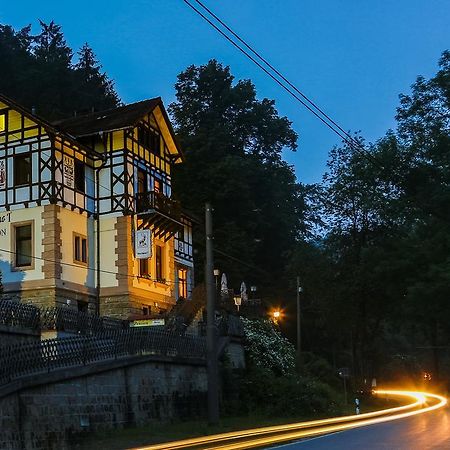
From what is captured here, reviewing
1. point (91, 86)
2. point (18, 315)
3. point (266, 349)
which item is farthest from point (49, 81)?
point (18, 315)

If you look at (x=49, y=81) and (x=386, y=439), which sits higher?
(x=49, y=81)

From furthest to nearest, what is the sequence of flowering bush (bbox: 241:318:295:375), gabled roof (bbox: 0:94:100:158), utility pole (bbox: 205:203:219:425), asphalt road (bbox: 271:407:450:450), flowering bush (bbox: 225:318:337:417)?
flowering bush (bbox: 241:318:295:375), gabled roof (bbox: 0:94:100:158), flowering bush (bbox: 225:318:337:417), utility pole (bbox: 205:203:219:425), asphalt road (bbox: 271:407:450:450)

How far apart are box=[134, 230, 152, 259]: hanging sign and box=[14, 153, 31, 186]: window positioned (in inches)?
238

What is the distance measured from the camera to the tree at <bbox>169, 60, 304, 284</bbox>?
5947 centimetres

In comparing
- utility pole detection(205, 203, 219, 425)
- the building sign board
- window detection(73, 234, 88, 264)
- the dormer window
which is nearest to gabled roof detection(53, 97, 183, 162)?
the dormer window

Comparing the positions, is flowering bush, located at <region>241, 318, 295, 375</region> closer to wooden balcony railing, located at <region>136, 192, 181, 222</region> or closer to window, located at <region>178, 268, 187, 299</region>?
wooden balcony railing, located at <region>136, 192, 181, 222</region>

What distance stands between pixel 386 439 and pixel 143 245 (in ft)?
69.0

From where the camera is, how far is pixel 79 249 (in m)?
36.3

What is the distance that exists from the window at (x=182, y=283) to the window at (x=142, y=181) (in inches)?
316

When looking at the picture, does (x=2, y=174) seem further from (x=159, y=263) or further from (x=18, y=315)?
(x=18, y=315)

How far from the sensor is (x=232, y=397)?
32094 millimetres

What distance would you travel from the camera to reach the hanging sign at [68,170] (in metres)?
35.7

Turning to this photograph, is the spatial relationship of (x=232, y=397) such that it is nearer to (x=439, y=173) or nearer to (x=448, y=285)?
(x=448, y=285)

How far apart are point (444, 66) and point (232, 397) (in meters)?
27.4
